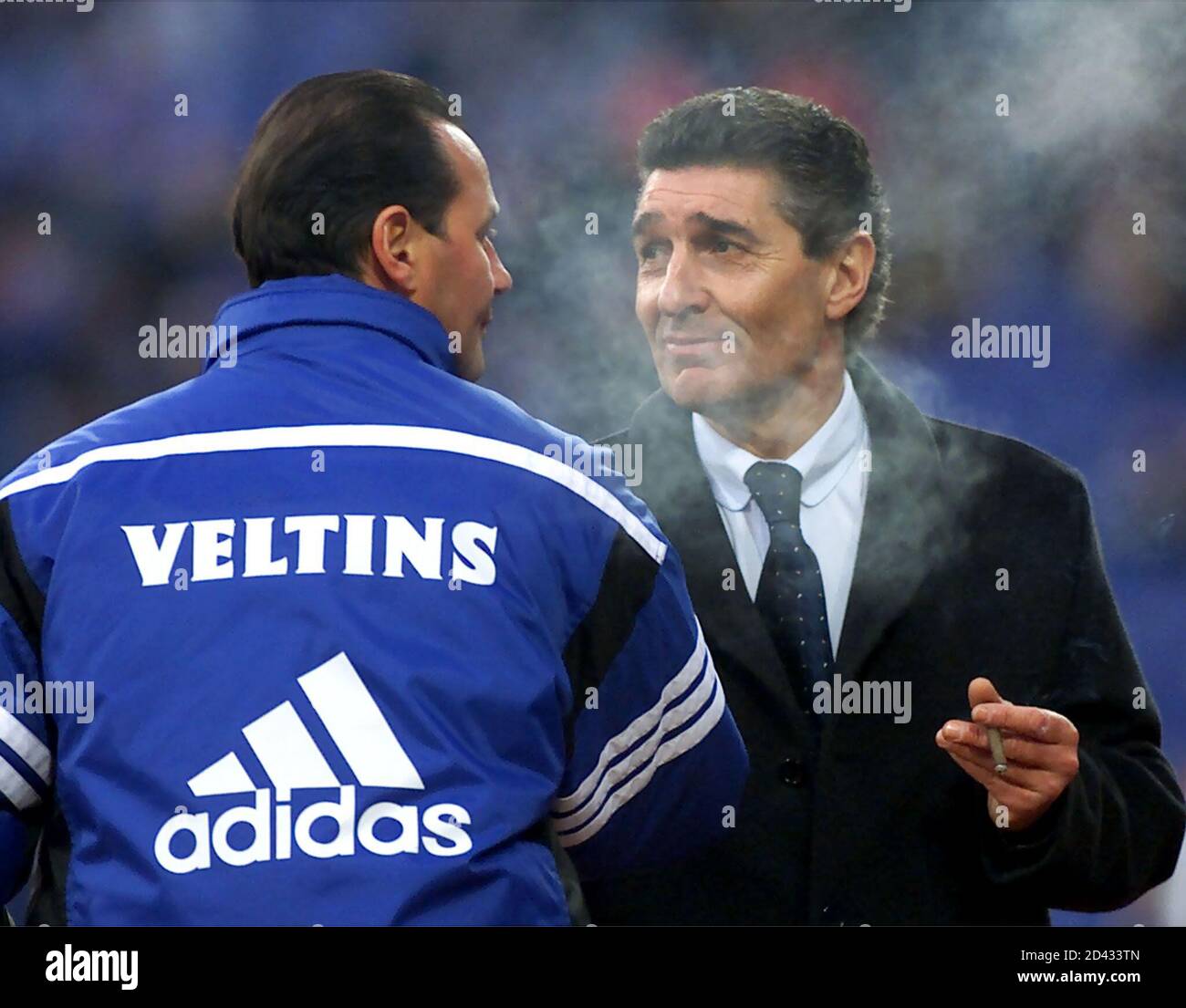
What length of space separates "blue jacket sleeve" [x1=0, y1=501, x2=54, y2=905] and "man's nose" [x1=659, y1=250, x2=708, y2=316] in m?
0.97

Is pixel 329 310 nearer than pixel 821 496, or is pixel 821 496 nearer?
pixel 329 310

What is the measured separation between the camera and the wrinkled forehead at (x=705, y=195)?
2314mm

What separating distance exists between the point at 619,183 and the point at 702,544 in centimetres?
51

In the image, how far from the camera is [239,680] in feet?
5.22

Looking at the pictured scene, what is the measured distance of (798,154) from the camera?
235cm

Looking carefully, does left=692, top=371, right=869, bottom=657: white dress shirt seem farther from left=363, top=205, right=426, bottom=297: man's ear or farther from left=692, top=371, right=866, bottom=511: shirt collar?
left=363, top=205, right=426, bottom=297: man's ear

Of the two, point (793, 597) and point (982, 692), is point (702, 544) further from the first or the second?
point (982, 692)

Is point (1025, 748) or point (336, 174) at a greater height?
point (336, 174)

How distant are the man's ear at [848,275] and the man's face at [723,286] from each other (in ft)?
0.05

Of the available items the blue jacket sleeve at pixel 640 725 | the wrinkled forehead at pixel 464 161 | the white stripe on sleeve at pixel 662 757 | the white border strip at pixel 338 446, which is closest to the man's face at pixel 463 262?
the wrinkled forehead at pixel 464 161

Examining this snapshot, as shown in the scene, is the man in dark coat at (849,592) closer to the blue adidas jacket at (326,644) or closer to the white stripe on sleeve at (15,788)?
the blue adidas jacket at (326,644)

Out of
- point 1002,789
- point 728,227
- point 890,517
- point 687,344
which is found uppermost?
point 728,227

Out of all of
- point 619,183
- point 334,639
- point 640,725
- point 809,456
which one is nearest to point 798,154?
point 619,183
